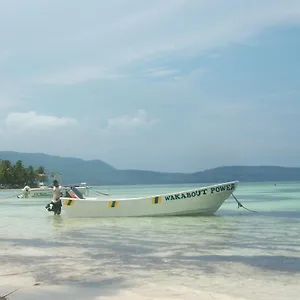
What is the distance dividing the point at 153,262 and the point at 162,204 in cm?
1022

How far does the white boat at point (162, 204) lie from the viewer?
1909 cm

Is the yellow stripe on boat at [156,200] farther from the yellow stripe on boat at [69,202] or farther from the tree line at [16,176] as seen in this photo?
the tree line at [16,176]

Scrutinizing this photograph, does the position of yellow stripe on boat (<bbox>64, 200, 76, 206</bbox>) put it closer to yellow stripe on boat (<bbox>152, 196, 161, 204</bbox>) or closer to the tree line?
yellow stripe on boat (<bbox>152, 196, 161, 204</bbox>)

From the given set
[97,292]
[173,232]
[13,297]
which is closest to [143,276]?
[97,292]

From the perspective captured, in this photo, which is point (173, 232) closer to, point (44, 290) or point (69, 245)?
point (69, 245)

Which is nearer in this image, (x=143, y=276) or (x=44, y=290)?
(x=44, y=290)

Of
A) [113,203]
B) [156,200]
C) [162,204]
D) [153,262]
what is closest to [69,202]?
[113,203]

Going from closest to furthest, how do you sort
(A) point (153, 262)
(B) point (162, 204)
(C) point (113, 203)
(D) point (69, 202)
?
1. (A) point (153, 262)
2. (B) point (162, 204)
3. (C) point (113, 203)
4. (D) point (69, 202)

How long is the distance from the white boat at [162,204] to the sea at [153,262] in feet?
10.7

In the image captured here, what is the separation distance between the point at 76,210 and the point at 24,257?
1018 cm

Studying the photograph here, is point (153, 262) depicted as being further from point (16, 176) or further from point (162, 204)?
point (16, 176)

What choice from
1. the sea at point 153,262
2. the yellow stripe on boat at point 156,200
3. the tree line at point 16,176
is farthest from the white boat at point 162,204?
the tree line at point 16,176

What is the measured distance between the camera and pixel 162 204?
62.7 ft

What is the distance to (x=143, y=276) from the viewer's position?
7566 millimetres
